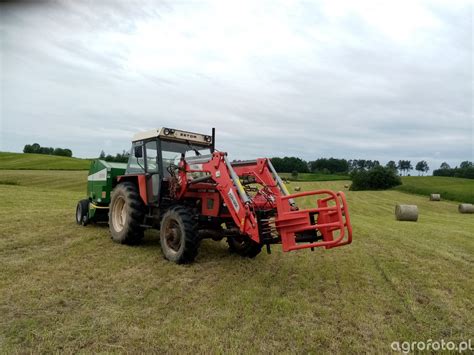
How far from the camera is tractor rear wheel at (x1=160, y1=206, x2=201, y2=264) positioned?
607 cm

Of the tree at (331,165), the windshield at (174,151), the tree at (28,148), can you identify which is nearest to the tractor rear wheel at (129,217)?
the windshield at (174,151)

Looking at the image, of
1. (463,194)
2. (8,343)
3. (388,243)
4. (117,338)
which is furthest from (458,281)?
(463,194)

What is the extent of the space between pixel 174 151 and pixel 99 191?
3023 millimetres

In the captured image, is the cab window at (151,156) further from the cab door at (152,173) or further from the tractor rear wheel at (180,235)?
the tractor rear wheel at (180,235)

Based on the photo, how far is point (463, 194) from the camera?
94.7 feet

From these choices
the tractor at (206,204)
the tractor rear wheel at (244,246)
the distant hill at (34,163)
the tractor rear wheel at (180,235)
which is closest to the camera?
the tractor at (206,204)

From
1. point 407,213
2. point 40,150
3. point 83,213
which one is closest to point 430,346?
point 83,213

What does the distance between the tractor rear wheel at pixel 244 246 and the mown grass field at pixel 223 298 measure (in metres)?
0.19

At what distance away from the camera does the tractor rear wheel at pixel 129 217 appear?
7.45 metres

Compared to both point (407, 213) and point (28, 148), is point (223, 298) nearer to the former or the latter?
point (407, 213)

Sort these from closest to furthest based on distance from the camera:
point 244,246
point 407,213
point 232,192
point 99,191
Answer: point 232,192 < point 244,246 < point 99,191 < point 407,213

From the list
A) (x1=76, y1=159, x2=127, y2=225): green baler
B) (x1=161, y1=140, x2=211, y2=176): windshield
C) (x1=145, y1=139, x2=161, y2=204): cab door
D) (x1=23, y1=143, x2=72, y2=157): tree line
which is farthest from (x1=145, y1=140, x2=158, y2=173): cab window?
(x1=23, y1=143, x2=72, y2=157): tree line

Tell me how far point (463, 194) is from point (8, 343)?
1248 inches

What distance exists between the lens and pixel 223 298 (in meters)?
4.62
